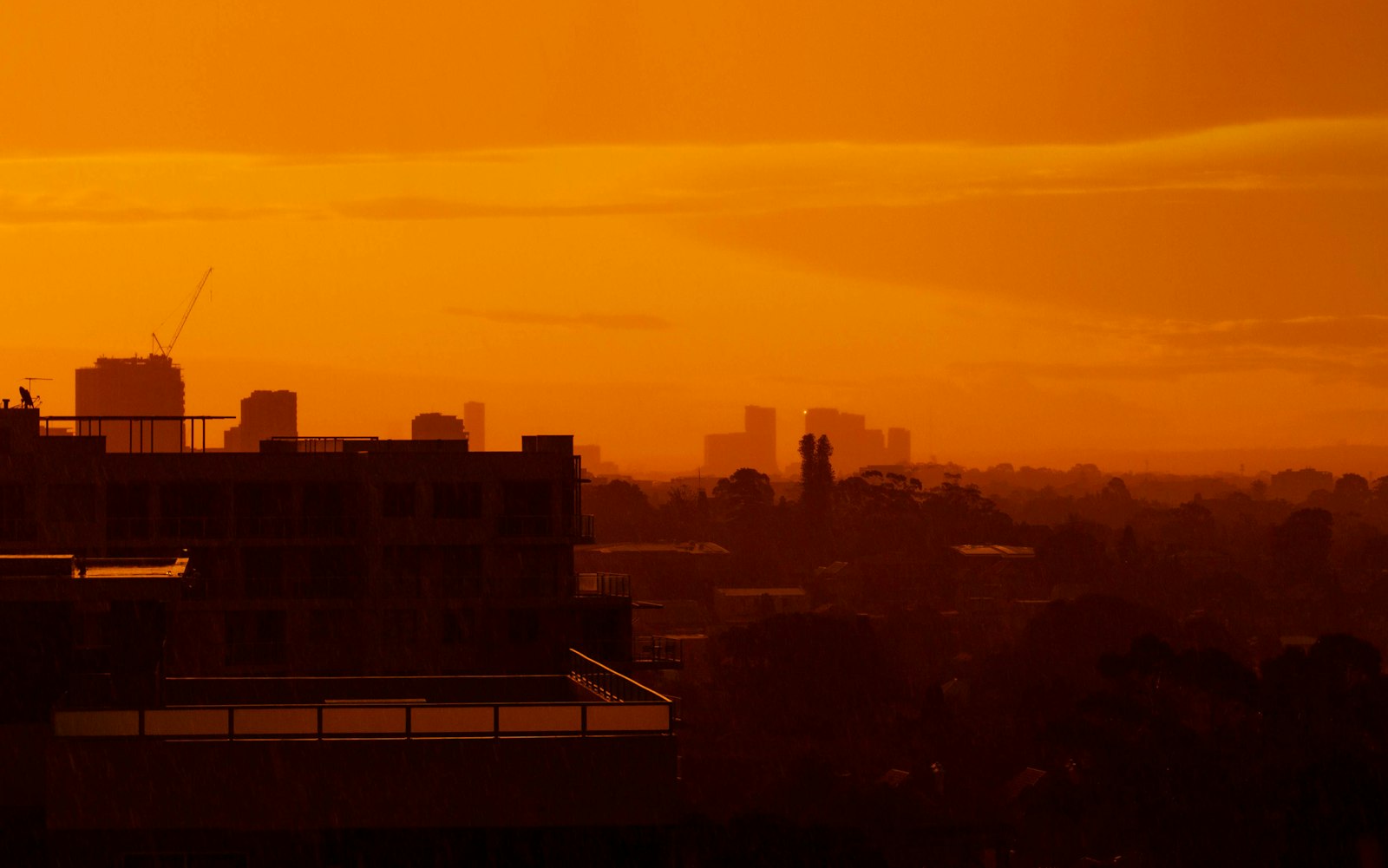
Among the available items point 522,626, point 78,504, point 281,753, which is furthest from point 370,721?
point 78,504

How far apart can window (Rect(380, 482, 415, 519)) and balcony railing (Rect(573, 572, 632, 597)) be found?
634 cm

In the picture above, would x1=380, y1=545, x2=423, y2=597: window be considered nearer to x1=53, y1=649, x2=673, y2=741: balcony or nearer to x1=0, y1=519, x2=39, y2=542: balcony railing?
x1=0, y1=519, x2=39, y2=542: balcony railing

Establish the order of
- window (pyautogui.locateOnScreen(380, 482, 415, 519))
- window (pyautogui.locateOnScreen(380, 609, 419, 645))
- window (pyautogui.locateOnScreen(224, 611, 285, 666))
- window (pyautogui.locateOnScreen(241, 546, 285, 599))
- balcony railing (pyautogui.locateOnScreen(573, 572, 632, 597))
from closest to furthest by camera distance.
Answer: window (pyautogui.locateOnScreen(224, 611, 285, 666)) → window (pyautogui.locateOnScreen(380, 609, 419, 645)) → window (pyautogui.locateOnScreen(241, 546, 285, 599)) → window (pyautogui.locateOnScreen(380, 482, 415, 519)) → balcony railing (pyautogui.locateOnScreen(573, 572, 632, 597))

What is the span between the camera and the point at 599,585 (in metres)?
69.6

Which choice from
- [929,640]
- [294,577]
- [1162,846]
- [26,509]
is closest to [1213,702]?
[1162,846]

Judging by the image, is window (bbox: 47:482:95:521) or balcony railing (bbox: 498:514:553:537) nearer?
window (bbox: 47:482:95:521)

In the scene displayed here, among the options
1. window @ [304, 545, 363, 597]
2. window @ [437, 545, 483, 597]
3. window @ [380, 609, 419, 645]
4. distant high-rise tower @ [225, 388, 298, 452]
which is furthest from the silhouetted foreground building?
distant high-rise tower @ [225, 388, 298, 452]

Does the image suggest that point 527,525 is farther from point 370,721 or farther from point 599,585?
point 370,721

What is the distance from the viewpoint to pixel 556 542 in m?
67.0

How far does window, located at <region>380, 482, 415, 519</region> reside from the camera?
2633 inches

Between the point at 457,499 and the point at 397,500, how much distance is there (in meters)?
2.08

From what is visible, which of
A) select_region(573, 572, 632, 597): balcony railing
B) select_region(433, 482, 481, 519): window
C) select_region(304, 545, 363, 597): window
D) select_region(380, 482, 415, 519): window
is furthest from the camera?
select_region(573, 572, 632, 597): balcony railing

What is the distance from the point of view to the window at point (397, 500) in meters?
66.9

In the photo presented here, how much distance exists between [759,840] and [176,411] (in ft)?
499
